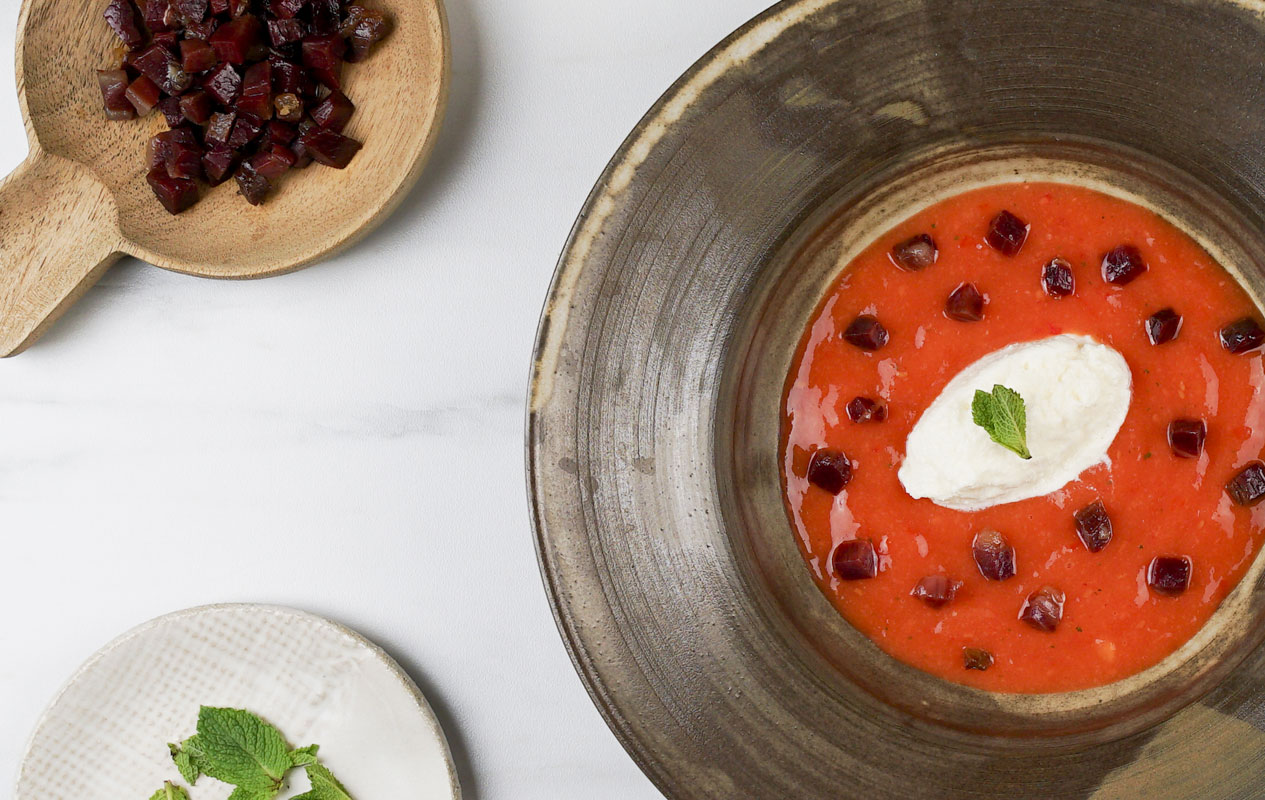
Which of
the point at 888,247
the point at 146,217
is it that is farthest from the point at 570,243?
the point at 146,217

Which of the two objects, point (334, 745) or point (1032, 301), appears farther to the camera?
point (334, 745)

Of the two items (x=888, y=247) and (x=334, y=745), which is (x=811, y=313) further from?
(x=334, y=745)

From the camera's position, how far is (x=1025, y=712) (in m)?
2.48

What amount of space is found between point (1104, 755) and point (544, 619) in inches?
58.4

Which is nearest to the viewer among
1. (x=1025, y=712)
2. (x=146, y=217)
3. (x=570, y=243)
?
(x=570, y=243)

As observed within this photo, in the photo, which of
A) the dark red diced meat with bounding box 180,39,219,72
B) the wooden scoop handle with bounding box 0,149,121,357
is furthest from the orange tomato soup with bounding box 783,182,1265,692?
the wooden scoop handle with bounding box 0,149,121,357

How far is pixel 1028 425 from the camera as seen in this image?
2500mm

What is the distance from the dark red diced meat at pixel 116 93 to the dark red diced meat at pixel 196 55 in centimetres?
20

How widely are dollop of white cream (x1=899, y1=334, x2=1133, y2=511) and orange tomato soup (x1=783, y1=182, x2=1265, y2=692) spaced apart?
29 mm

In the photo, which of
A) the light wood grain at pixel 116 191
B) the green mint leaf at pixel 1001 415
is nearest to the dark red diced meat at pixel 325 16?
the light wood grain at pixel 116 191

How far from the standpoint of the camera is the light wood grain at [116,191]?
261cm

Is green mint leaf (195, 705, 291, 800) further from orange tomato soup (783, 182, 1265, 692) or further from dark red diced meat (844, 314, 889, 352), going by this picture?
dark red diced meat (844, 314, 889, 352)

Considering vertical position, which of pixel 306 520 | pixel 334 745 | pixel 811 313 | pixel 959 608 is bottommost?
pixel 334 745

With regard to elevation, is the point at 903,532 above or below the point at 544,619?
above
